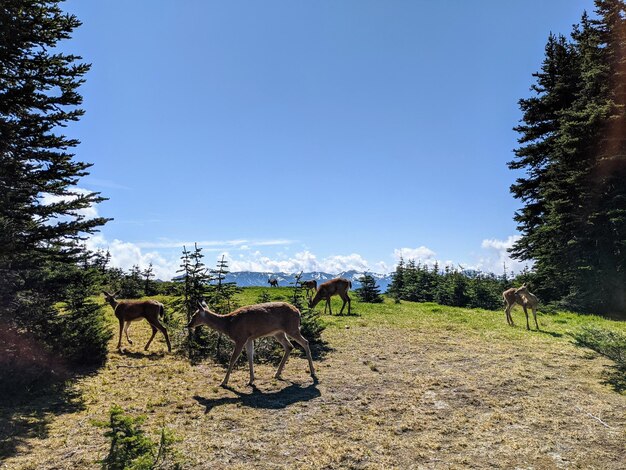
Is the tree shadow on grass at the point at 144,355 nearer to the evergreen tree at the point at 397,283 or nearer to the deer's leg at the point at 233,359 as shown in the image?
the deer's leg at the point at 233,359

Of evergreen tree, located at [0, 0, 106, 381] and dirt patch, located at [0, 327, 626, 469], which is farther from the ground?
evergreen tree, located at [0, 0, 106, 381]

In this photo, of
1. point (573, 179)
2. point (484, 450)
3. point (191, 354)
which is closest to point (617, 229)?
point (573, 179)

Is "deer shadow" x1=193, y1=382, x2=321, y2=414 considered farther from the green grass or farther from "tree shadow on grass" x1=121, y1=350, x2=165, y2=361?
the green grass

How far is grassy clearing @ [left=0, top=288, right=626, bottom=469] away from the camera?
19.1 ft

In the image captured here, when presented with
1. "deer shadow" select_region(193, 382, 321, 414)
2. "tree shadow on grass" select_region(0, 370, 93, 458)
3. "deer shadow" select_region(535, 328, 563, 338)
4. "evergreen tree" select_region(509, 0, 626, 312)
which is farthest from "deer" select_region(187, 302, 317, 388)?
"evergreen tree" select_region(509, 0, 626, 312)

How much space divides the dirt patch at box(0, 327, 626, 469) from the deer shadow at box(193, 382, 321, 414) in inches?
1.9

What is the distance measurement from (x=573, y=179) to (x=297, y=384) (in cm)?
2601

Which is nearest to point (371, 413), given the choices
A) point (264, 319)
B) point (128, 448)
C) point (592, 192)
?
point (264, 319)

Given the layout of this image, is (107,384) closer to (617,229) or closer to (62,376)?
(62,376)

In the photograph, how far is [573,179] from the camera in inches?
959

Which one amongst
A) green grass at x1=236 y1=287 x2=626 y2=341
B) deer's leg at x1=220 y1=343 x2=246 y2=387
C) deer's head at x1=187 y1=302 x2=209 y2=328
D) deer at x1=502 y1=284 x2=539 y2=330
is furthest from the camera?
deer at x1=502 y1=284 x2=539 y2=330

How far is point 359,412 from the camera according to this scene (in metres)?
7.63

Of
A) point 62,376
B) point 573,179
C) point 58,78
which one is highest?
point 573,179

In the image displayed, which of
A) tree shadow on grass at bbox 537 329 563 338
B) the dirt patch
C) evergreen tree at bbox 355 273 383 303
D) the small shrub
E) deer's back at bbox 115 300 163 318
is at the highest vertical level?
evergreen tree at bbox 355 273 383 303
